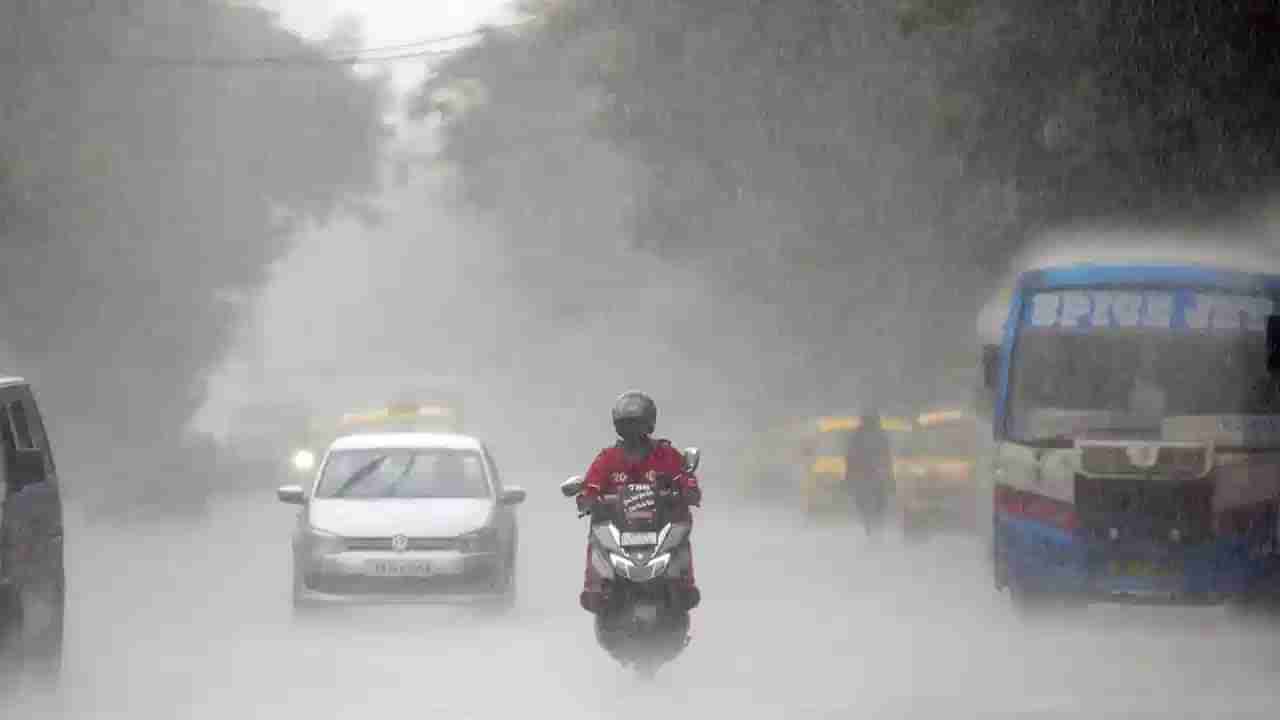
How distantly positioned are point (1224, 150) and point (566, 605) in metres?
8.41

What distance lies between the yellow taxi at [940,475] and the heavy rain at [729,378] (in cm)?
7

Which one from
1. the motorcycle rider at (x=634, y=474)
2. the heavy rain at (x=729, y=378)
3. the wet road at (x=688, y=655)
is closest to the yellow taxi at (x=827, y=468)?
the heavy rain at (x=729, y=378)

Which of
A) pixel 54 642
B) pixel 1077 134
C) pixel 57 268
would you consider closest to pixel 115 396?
pixel 57 268

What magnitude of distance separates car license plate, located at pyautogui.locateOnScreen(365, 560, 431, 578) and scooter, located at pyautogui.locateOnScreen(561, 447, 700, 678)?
643 centimetres

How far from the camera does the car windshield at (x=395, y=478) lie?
80.4ft

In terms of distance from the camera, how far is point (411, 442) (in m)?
24.8

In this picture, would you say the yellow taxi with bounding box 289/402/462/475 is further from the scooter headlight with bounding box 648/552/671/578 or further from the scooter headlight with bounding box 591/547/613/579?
the scooter headlight with bounding box 648/552/671/578

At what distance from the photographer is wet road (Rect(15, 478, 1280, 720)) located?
1692 cm

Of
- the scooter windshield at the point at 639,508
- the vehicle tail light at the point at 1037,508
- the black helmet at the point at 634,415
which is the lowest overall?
the vehicle tail light at the point at 1037,508

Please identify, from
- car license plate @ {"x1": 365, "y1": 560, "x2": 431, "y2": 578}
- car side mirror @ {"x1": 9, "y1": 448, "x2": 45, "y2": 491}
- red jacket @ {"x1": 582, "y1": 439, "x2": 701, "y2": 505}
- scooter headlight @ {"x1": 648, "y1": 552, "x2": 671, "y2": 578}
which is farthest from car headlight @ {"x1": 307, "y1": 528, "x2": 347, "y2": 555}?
scooter headlight @ {"x1": 648, "y1": 552, "x2": 671, "y2": 578}

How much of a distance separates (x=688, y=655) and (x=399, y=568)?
3.45 m

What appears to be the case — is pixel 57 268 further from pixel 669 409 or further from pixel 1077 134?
pixel 669 409

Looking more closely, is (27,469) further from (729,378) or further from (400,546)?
(729,378)

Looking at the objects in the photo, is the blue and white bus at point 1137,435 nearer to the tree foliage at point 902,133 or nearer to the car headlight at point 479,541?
the car headlight at point 479,541
